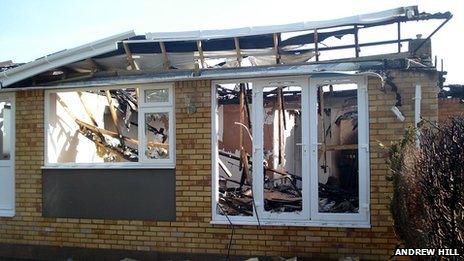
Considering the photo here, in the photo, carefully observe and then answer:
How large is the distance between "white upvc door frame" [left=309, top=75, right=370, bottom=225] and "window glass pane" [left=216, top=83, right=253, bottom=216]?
106cm

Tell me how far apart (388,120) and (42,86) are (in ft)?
16.4

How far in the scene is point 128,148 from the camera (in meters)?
8.64

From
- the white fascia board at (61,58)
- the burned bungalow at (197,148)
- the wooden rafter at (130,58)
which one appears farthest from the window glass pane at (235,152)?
the white fascia board at (61,58)

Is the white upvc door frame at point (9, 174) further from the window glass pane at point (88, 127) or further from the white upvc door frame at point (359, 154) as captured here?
the white upvc door frame at point (359, 154)

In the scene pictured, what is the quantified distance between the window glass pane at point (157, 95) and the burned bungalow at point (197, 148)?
2 centimetres

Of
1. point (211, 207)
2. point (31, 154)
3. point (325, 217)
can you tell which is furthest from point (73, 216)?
point (325, 217)

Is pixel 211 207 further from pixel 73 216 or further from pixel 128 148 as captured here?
pixel 128 148

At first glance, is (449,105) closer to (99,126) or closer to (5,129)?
(99,126)

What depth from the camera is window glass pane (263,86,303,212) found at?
7032 mm

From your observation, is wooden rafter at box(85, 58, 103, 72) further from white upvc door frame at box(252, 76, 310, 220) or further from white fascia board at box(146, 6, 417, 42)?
white upvc door frame at box(252, 76, 310, 220)

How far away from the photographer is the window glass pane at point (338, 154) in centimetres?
639

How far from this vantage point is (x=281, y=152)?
368 inches

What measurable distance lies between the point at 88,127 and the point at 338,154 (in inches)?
186

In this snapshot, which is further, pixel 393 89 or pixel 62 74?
pixel 62 74
